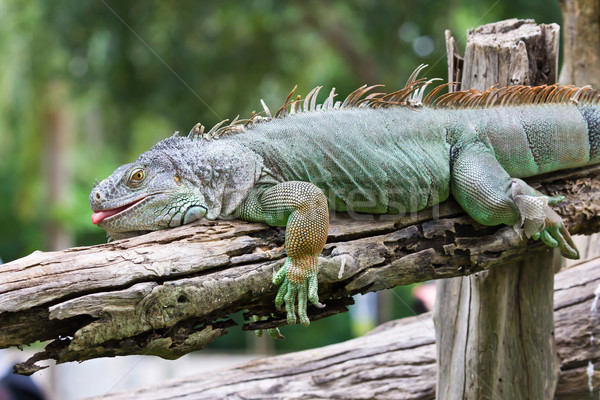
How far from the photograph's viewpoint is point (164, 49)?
49.1 ft

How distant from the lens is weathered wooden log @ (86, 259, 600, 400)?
5719 millimetres

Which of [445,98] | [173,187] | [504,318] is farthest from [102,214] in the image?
[504,318]

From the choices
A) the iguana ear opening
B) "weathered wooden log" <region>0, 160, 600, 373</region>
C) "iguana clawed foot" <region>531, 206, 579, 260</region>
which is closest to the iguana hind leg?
"iguana clawed foot" <region>531, 206, 579, 260</region>

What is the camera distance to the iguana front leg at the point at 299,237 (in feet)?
13.4

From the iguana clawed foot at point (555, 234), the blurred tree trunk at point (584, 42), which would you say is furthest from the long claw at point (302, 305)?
the blurred tree trunk at point (584, 42)

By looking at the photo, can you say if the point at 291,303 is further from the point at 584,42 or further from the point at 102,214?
the point at 584,42

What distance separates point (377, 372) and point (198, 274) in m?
2.70

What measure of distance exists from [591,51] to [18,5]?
49.1 feet

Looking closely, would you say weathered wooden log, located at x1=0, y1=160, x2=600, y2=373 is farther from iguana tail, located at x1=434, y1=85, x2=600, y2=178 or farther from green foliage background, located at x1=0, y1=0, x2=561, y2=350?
green foliage background, located at x1=0, y1=0, x2=561, y2=350

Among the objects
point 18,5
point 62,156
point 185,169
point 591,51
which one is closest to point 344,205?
point 185,169

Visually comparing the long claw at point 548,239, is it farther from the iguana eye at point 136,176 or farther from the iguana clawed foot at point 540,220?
the iguana eye at point 136,176

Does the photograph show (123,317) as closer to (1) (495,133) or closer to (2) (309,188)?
(2) (309,188)

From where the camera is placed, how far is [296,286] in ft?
13.4

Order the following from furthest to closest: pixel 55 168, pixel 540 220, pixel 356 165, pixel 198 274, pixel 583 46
→ pixel 55 168 < pixel 583 46 < pixel 356 165 < pixel 540 220 < pixel 198 274
